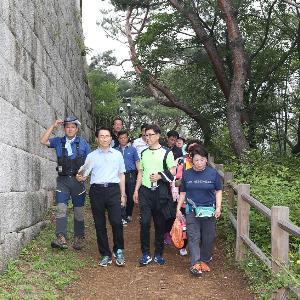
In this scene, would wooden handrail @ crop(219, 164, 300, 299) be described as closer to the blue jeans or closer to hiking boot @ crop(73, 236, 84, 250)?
the blue jeans

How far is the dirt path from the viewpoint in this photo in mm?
5055

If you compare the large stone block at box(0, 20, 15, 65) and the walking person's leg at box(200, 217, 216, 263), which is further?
the walking person's leg at box(200, 217, 216, 263)

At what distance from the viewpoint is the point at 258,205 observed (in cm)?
519

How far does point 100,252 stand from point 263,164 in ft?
19.3

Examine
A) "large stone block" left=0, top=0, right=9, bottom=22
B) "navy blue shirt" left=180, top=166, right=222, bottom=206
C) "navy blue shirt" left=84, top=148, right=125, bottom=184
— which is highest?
"large stone block" left=0, top=0, right=9, bottom=22

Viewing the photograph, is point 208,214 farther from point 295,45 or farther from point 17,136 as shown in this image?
point 295,45

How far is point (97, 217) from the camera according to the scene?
589 centimetres

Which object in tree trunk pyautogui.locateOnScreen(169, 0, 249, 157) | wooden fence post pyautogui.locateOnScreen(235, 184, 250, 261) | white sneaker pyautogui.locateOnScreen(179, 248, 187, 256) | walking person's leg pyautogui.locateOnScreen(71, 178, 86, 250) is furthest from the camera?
tree trunk pyautogui.locateOnScreen(169, 0, 249, 157)

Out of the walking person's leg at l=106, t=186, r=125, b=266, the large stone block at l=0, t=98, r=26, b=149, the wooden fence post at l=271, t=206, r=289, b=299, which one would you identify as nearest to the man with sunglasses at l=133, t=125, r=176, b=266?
the walking person's leg at l=106, t=186, r=125, b=266

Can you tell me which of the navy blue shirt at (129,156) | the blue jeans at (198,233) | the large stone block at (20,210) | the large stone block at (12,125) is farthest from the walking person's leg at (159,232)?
the navy blue shirt at (129,156)

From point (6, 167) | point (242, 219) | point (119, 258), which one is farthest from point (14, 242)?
point (242, 219)

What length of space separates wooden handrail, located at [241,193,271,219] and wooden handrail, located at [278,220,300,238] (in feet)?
1.10

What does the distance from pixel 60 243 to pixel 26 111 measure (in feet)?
5.47

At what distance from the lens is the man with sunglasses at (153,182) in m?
5.85
